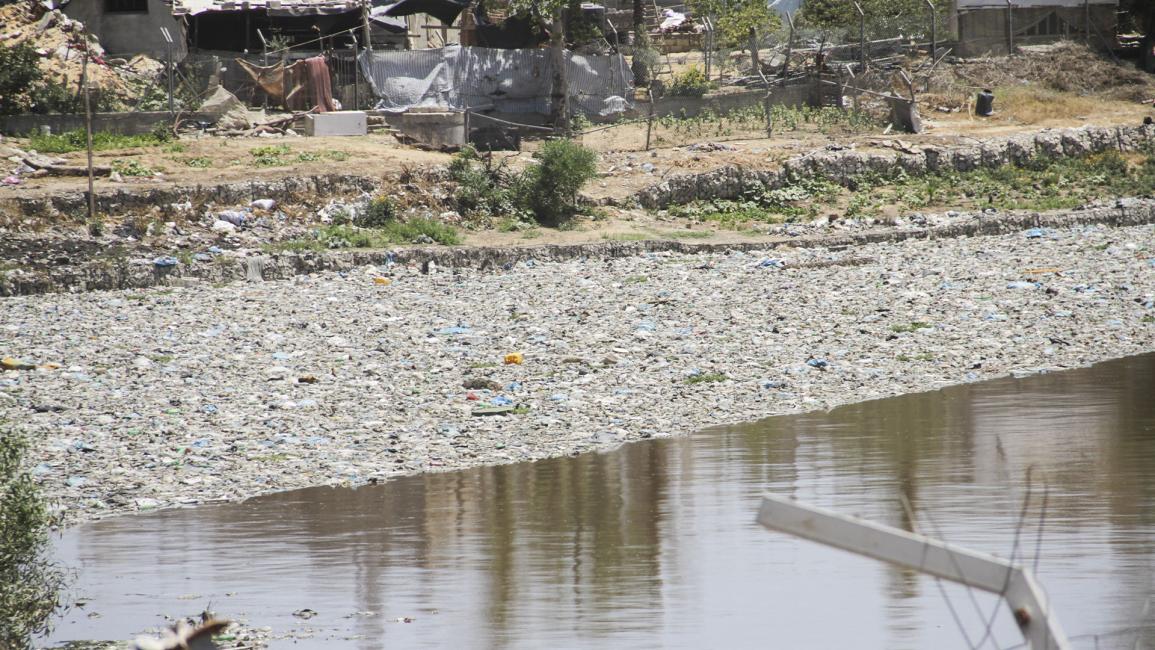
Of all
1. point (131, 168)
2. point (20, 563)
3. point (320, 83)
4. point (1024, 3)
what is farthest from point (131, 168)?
point (1024, 3)

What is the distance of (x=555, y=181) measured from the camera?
1602 centimetres

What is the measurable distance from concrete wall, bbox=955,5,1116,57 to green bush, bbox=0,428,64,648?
22.1 metres

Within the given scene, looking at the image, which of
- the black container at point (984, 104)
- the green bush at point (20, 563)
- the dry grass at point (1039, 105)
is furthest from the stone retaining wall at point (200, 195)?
the dry grass at point (1039, 105)

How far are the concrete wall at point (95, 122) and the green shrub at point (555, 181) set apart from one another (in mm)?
5253

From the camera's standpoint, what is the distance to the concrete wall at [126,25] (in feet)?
72.2

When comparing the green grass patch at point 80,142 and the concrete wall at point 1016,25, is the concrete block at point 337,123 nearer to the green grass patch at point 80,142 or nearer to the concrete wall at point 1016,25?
the green grass patch at point 80,142

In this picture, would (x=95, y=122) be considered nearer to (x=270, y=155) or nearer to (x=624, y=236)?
(x=270, y=155)

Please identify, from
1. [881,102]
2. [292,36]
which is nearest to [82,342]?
[292,36]

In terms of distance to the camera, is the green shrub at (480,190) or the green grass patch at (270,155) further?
the green shrub at (480,190)

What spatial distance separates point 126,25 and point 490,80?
7361mm

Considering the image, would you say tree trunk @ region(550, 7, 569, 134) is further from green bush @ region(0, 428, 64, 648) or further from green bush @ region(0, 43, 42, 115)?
green bush @ region(0, 428, 64, 648)

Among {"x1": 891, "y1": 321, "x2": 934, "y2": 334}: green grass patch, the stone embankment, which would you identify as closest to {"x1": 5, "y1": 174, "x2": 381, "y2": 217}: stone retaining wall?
the stone embankment

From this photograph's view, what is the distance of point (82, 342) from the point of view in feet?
33.6

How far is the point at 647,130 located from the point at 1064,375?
10.5 metres
